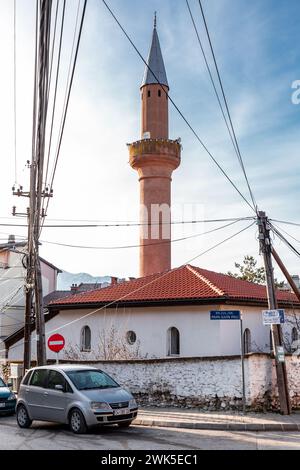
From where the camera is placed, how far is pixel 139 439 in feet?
38.1

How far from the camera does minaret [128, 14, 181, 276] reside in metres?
35.2

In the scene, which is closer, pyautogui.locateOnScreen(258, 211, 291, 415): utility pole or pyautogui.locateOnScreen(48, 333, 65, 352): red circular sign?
pyautogui.locateOnScreen(258, 211, 291, 415): utility pole

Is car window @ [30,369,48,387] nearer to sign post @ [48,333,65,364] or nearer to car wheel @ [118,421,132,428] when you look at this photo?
car wheel @ [118,421,132,428]

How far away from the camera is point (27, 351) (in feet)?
67.0

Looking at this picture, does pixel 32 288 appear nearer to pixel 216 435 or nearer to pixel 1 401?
pixel 1 401

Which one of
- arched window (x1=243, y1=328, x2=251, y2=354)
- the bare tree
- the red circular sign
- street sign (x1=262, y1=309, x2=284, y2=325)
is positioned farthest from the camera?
the bare tree

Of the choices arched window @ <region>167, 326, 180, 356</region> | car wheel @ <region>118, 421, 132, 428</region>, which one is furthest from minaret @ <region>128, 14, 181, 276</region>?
car wheel @ <region>118, 421, 132, 428</region>

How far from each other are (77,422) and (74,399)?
1.65ft

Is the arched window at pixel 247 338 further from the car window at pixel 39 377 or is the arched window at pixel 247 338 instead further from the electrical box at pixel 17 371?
the car window at pixel 39 377

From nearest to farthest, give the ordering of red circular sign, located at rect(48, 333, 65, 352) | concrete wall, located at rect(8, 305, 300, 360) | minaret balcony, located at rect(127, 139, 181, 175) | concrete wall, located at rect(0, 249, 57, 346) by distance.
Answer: red circular sign, located at rect(48, 333, 65, 352) < concrete wall, located at rect(8, 305, 300, 360) < minaret balcony, located at rect(127, 139, 181, 175) < concrete wall, located at rect(0, 249, 57, 346)

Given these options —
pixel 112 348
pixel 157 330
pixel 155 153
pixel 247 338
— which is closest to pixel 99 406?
pixel 157 330

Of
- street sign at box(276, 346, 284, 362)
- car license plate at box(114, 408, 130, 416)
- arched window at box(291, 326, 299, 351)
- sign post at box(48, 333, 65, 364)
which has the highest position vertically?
arched window at box(291, 326, 299, 351)

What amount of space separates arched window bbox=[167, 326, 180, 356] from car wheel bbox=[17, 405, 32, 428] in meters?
8.17
